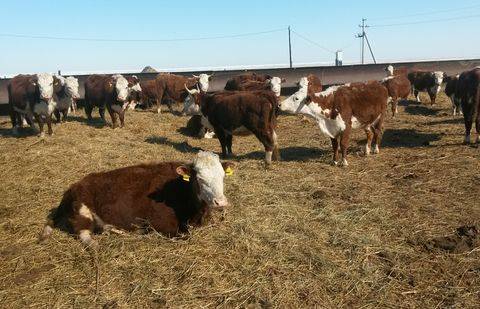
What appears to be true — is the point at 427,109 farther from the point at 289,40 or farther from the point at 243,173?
the point at 289,40

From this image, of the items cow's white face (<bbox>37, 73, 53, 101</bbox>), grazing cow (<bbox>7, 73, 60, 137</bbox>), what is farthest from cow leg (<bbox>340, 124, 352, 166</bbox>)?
cow's white face (<bbox>37, 73, 53, 101</bbox>)

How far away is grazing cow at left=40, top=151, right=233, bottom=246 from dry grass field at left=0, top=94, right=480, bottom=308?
18 cm

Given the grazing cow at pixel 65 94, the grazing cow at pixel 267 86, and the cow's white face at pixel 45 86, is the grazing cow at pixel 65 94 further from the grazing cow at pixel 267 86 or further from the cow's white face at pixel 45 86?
the grazing cow at pixel 267 86

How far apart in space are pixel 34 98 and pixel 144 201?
822cm

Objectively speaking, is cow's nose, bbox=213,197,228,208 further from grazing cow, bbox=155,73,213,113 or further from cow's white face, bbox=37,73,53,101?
grazing cow, bbox=155,73,213,113

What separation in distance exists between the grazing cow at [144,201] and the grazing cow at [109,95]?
821 cm

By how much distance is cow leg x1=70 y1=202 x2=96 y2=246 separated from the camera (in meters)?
5.36

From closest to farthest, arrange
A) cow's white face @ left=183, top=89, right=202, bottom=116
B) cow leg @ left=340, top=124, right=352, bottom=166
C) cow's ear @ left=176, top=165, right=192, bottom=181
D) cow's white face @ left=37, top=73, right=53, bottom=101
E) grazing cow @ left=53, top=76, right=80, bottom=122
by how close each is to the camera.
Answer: cow's ear @ left=176, top=165, right=192, bottom=181 < cow leg @ left=340, top=124, right=352, bottom=166 < cow's white face @ left=37, top=73, right=53, bottom=101 < cow's white face @ left=183, top=89, right=202, bottom=116 < grazing cow @ left=53, top=76, right=80, bottom=122

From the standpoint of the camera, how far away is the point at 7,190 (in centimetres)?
730

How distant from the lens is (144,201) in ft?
17.8

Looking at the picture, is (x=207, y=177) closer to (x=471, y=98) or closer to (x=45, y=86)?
(x=471, y=98)

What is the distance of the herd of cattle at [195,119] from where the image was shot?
536 cm

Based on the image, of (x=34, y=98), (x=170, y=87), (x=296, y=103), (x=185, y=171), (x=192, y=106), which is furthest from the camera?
(x=170, y=87)

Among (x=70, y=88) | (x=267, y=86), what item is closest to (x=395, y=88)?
(x=267, y=86)
